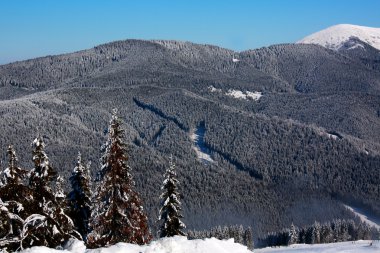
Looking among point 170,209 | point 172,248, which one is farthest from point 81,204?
point 172,248

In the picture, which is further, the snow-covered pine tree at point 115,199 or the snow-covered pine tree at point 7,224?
the snow-covered pine tree at point 115,199

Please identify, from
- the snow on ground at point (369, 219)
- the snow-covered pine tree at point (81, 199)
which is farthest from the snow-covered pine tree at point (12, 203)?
the snow on ground at point (369, 219)

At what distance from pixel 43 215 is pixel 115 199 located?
35.2 feet

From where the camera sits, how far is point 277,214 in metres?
187

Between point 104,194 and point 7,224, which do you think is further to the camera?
point 104,194

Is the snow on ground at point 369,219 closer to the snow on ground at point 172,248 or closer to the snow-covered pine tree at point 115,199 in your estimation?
the snow-covered pine tree at point 115,199

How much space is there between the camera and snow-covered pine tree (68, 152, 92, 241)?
107ft

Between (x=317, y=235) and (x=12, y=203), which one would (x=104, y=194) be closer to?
(x=12, y=203)

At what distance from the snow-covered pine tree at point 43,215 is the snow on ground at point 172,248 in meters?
1.54

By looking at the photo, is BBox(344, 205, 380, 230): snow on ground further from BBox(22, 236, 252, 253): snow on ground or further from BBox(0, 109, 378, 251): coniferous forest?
BBox(22, 236, 252, 253): snow on ground

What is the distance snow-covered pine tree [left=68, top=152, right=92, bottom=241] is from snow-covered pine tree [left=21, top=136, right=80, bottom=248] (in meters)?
7.81

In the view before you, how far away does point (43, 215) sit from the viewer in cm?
1584

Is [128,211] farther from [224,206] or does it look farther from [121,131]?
[224,206]

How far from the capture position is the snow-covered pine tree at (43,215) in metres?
15.8
